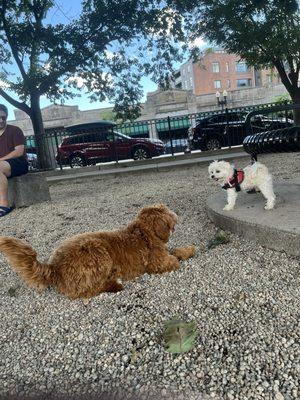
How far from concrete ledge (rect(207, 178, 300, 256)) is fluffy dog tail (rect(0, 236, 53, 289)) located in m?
1.86

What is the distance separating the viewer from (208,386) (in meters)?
1.73

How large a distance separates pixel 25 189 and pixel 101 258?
15.3 ft

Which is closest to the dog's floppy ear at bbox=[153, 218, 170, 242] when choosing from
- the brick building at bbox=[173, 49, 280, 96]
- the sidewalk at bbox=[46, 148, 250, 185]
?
the sidewalk at bbox=[46, 148, 250, 185]

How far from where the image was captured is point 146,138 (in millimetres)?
17234

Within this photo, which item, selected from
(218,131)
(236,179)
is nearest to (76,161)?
(218,131)

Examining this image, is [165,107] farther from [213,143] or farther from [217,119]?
[217,119]

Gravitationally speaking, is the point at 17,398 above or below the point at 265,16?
below

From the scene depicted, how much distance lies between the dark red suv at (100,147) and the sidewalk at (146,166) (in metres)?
1.82

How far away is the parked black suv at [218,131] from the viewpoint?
1477 centimetres

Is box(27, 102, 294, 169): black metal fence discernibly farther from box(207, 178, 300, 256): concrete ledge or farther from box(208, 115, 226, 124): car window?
box(207, 178, 300, 256): concrete ledge

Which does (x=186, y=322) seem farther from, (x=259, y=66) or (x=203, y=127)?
(x=259, y=66)

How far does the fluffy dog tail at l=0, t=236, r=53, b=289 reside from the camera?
2391 mm

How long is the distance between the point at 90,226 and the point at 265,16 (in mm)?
13035

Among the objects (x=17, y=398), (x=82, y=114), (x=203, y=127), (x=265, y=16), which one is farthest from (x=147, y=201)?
(x=82, y=114)
